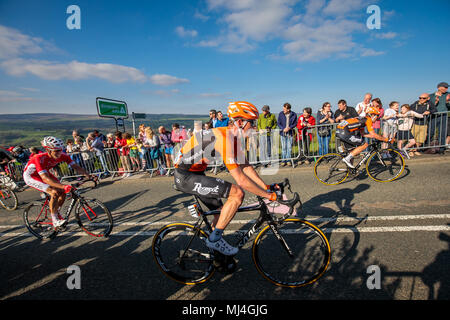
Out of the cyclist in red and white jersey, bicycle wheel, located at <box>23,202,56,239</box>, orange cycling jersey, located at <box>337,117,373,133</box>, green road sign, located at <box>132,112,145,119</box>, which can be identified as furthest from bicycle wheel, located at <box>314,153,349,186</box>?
green road sign, located at <box>132,112,145,119</box>

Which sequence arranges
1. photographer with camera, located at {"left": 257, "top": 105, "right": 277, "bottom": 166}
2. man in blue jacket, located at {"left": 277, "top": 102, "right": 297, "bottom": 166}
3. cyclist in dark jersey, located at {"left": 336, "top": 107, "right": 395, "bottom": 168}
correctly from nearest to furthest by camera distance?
cyclist in dark jersey, located at {"left": 336, "top": 107, "right": 395, "bottom": 168} < man in blue jacket, located at {"left": 277, "top": 102, "right": 297, "bottom": 166} < photographer with camera, located at {"left": 257, "top": 105, "right": 277, "bottom": 166}

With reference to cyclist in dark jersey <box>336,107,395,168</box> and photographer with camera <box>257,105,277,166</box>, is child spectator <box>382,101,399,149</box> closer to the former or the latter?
cyclist in dark jersey <box>336,107,395,168</box>

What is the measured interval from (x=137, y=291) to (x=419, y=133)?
953 centimetres

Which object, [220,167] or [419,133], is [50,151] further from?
[419,133]

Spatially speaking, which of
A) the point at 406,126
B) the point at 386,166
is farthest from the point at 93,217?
the point at 406,126

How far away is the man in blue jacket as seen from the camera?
779cm

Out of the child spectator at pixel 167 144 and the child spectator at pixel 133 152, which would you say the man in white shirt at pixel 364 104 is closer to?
the child spectator at pixel 167 144

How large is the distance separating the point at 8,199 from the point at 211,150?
844 centimetres

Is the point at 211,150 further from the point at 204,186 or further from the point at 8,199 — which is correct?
the point at 8,199

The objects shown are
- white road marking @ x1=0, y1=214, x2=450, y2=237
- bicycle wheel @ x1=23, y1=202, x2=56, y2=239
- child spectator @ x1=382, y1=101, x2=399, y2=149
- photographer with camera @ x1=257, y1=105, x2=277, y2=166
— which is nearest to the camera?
white road marking @ x1=0, y1=214, x2=450, y2=237

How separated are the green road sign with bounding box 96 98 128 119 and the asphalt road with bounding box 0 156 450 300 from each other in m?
6.55

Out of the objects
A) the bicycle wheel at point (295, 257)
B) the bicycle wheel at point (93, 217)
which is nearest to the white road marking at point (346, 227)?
the bicycle wheel at point (93, 217)

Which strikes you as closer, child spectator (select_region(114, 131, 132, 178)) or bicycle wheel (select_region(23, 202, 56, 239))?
bicycle wheel (select_region(23, 202, 56, 239))
